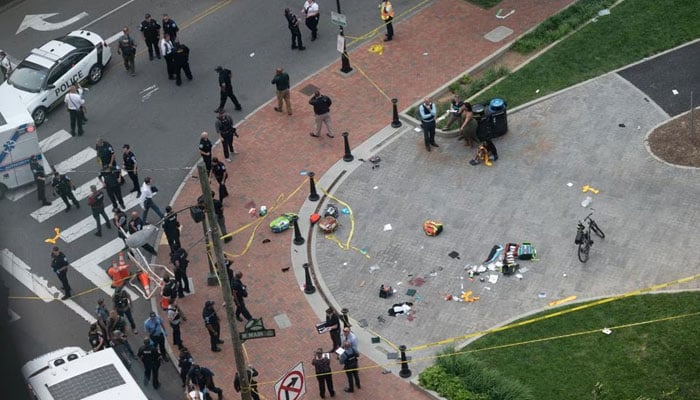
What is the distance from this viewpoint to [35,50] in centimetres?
2941

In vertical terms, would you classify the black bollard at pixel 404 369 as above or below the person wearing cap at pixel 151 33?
below

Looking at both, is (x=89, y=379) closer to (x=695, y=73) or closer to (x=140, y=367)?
(x=140, y=367)

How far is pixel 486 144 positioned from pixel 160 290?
30.7 ft

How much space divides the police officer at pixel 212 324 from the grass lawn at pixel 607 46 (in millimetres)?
10968

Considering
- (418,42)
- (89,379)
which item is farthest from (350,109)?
(89,379)

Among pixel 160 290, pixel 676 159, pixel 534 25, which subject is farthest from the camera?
pixel 534 25

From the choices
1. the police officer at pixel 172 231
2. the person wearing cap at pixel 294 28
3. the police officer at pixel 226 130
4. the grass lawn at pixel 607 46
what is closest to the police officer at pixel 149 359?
the police officer at pixel 172 231

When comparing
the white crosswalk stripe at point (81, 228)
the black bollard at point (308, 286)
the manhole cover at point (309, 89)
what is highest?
the manhole cover at point (309, 89)

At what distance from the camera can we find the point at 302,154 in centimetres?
2644

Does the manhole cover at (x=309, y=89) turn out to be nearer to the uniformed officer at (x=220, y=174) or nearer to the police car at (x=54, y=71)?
the uniformed officer at (x=220, y=174)

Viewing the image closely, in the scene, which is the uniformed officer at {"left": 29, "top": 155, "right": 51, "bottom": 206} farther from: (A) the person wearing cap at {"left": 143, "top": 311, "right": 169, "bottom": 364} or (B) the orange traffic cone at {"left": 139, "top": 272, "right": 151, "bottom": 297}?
(A) the person wearing cap at {"left": 143, "top": 311, "right": 169, "bottom": 364}

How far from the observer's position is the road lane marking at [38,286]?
73.4ft

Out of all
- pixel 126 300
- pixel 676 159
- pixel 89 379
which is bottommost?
pixel 676 159

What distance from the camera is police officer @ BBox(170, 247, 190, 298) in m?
21.6
